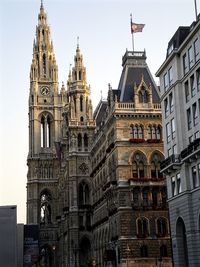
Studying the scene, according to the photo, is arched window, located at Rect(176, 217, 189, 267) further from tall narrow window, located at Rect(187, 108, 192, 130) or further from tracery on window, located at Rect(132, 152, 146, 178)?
tracery on window, located at Rect(132, 152, 146, 178)

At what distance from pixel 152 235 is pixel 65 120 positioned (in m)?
60.9

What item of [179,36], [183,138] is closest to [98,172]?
[183,138]

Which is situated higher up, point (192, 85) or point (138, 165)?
point (192, 85)

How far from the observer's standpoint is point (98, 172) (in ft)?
340

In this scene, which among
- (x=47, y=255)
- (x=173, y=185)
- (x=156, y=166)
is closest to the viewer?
(x=173, y=185)

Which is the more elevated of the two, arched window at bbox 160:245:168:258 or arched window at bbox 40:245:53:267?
arched window at bbox 40:245:53:267

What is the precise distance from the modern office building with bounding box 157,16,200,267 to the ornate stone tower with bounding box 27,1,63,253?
86622mm

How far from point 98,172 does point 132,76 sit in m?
20.7

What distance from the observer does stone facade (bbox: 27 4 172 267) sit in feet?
272

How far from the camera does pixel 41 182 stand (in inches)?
6029

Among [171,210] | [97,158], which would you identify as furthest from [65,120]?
[171,210]

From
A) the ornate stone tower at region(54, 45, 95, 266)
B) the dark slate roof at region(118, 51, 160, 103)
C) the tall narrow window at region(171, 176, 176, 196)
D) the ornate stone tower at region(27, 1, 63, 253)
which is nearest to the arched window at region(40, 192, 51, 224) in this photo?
the ornate stone tower at region(27, 1, 63, 253)

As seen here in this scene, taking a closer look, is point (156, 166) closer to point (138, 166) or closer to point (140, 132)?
point (138, 166)

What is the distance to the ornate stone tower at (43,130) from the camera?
152 meters
